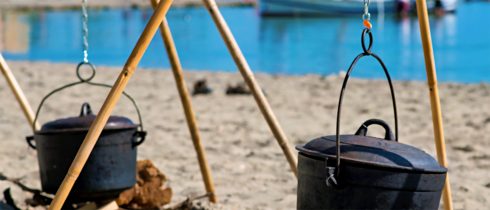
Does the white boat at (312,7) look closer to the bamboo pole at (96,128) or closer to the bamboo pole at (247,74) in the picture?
the bamboo pole at (247,74)

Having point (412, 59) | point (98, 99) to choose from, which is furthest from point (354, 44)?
point (98, 99)

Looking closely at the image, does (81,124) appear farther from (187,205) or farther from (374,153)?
(374,153)

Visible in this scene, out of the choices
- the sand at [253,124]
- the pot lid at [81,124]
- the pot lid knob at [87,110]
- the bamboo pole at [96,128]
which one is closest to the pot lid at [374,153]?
the bamboo pole at [96,128]

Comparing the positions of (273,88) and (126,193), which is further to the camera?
(273,88)

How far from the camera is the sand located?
18.2ft

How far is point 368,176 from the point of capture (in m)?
2.74

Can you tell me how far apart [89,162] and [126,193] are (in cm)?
47

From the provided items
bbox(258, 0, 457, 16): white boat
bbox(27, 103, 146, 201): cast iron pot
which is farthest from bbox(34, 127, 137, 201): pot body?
bbox(258, 0, 457, 16): white boat

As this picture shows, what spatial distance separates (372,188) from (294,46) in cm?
1848

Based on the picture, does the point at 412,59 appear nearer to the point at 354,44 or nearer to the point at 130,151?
the point at 354,44

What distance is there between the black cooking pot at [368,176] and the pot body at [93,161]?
159 centimetres

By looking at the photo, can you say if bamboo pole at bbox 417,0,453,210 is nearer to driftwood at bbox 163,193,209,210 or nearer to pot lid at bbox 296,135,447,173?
pot lid at bbox 296,135,447,173

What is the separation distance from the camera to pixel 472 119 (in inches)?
302

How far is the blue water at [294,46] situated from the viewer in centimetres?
1555
